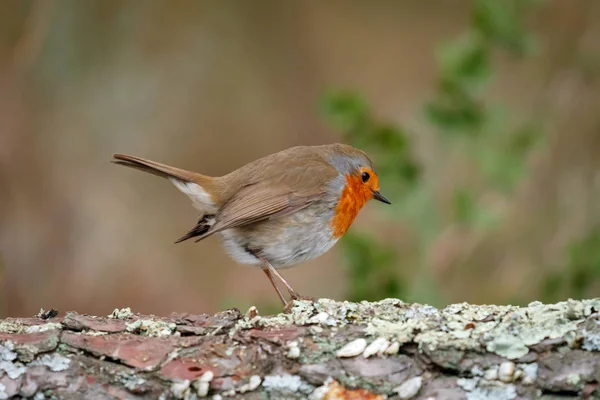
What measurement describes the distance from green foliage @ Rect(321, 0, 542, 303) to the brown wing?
0.36m

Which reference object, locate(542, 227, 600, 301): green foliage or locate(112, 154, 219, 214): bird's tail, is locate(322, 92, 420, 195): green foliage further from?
locate(542, 227, 600, 301): green foliage

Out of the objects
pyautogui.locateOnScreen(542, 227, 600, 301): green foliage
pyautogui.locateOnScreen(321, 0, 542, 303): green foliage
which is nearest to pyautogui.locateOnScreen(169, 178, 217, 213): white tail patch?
pyautogui.locateOnScreen(321, 0, 542, 303): green foliage

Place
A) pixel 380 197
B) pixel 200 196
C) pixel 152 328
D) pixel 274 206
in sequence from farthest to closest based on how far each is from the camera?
pixel 380 197 < pixel 200 196 < pixel 274 206 < pixel 152 328

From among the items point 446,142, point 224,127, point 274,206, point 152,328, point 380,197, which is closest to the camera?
point 152,328

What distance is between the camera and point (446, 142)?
156 inches

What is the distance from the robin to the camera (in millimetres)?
3354

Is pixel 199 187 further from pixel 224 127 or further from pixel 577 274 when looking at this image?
pixel 224 127

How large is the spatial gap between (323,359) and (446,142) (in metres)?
2.19

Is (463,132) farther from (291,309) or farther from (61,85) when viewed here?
(61,85)

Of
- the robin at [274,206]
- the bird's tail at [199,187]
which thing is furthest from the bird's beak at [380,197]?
the bird's tail at [199,187]

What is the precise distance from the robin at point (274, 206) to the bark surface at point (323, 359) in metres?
1.23

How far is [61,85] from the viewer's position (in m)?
Answer: 6.02

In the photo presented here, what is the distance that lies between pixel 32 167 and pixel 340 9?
9.31 ft

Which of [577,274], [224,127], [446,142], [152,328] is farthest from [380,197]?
[224,127]
